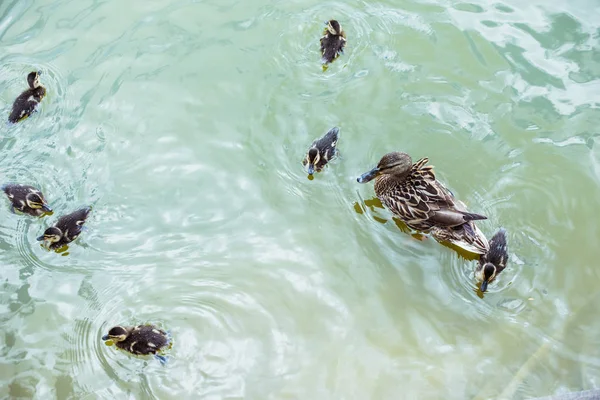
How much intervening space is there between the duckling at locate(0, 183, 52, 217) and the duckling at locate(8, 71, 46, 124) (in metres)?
0.57

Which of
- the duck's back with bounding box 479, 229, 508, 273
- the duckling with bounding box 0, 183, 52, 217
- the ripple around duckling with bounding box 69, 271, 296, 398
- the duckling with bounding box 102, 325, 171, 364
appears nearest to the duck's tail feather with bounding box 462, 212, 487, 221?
the duck's back with bounding box 479, 229, 508, 273

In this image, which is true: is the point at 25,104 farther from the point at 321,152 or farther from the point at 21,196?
the point at 321,152

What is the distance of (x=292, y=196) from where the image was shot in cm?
414

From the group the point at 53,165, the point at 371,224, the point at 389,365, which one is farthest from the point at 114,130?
the point at 389,365

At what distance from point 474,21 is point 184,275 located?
2.82 metres

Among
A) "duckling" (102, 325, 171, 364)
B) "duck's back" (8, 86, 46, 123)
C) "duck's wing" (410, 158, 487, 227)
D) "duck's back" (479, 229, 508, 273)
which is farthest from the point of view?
"duck's back" (8, 86, 46, 123)

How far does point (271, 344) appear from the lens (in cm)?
362

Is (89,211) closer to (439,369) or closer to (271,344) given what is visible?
(271,344)

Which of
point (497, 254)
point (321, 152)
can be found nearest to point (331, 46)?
point (321, 152)

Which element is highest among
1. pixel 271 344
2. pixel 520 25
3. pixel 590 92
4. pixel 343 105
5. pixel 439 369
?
pixel 520 25

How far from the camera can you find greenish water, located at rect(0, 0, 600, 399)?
11.6 feet

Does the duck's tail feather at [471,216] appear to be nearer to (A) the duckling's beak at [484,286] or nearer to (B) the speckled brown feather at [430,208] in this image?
(B) the speckled brown feather at [430,208]

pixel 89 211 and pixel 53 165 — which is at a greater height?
pixel 53 165

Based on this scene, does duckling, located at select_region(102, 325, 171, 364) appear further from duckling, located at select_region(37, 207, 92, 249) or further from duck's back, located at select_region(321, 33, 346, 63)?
duck's back, located at select_region(321, 33, 346, 63)
